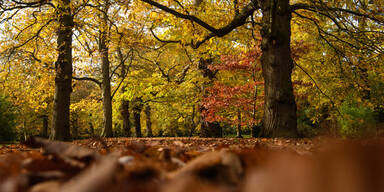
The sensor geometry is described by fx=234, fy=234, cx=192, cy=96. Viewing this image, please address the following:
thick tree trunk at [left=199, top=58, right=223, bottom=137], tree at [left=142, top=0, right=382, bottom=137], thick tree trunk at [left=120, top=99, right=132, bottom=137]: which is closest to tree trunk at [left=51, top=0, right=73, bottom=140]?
→ tree at [left=142, top=0, right=382, bottom=137]

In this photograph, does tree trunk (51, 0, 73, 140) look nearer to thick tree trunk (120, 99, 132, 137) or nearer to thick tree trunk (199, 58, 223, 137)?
thick tree trunk (199, 58, 223, 137)

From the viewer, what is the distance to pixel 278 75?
16.4 feet

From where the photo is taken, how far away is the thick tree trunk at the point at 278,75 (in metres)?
4.82

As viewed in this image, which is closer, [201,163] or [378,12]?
[201,163]

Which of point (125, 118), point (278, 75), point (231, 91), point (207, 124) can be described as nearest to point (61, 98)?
point (278, 75)

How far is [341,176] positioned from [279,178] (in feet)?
0.28

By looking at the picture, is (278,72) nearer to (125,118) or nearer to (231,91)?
(231,91)

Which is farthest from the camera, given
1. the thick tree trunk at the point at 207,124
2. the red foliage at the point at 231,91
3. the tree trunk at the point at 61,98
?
the thick tree trunk at the point at 207,124

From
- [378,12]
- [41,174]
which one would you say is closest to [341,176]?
[41,174]

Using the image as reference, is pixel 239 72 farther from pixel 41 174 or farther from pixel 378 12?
pixel 41 174

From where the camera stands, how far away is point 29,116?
26.0m

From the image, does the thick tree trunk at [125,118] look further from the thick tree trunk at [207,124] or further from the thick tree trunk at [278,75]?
the thick tree trunk at [278,75]

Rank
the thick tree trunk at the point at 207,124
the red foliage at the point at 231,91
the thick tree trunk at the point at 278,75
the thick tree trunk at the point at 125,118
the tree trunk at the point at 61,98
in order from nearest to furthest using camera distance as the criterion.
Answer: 1. the thick tree trunk at the point at 278,75
2. the tree trunk at the point at 61,98
3. the red foliage at the point at 231,91
4. the thick tree trunk at the point at 207,124
5. the thick tree trunk at the point at 125,118

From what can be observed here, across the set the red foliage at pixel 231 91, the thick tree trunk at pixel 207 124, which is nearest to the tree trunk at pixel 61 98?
the red foliage at pixel 231 91
